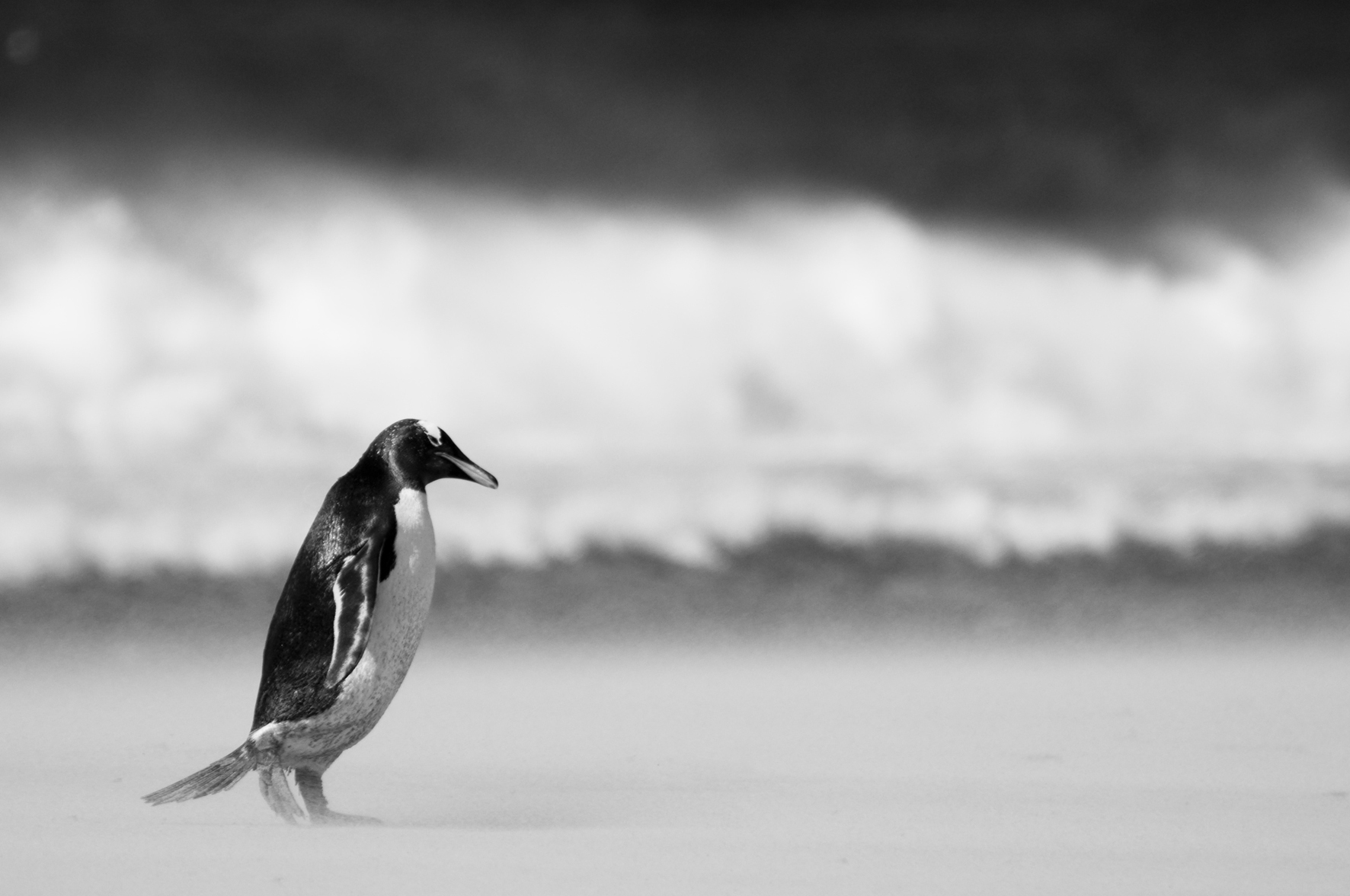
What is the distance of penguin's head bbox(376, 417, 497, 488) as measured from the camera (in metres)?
7.64

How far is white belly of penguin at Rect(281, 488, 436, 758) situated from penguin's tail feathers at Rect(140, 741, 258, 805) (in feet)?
0.65

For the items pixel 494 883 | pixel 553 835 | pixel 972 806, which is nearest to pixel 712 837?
pixel 553 835

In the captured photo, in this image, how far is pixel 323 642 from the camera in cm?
725

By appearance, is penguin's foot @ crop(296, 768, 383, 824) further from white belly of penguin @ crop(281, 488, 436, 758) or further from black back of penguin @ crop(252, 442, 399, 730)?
black back of penguin @ crop(252, 442, 399, 730)

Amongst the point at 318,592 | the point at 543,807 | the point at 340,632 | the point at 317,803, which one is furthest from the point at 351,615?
the point at 543,807

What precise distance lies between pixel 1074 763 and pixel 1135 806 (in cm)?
176

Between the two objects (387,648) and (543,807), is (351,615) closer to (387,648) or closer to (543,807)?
(387,648)

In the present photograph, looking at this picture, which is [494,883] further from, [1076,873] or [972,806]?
[972,806]

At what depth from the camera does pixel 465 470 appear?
7.79 metres

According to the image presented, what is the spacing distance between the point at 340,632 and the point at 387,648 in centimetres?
28

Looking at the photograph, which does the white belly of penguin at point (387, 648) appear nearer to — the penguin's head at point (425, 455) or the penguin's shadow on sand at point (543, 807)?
the penguin's head at point (425, 455)

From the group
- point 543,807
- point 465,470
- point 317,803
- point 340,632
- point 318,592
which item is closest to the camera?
point 340,632

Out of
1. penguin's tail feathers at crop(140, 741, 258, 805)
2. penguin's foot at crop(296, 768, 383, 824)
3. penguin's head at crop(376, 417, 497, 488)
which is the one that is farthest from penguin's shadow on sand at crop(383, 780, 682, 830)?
penguin's head at crop(376, 417, 497, 488)

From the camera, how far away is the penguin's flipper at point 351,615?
720 centimetres
